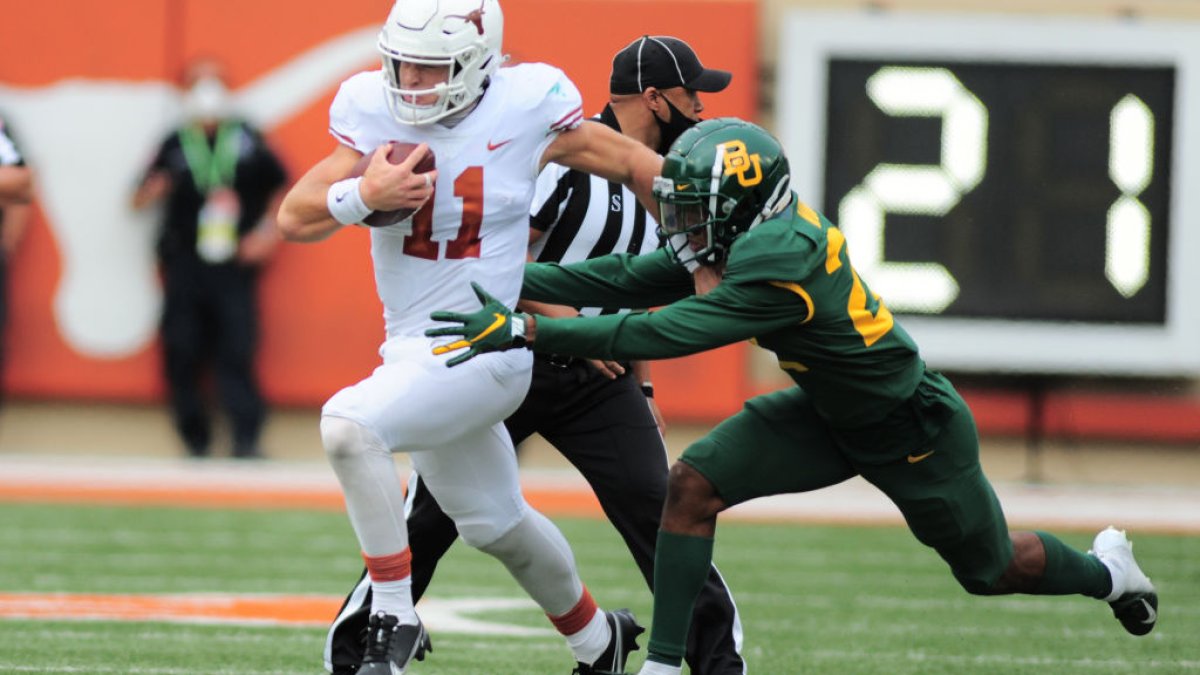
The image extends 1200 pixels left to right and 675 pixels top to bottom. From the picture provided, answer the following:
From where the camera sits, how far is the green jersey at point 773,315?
4070 millimetres

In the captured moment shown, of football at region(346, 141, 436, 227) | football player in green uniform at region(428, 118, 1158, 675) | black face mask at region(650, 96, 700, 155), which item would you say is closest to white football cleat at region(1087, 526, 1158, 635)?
football player in green uniform at region(428, 118, 1158, 675)

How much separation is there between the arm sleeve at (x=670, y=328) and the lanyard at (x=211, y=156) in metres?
6.55

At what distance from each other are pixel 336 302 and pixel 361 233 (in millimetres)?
415

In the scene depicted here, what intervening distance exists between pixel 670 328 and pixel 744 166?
0.40 m

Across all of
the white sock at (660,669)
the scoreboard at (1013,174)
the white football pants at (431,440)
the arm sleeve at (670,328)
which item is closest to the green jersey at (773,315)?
the arm sleeve at (670,328)

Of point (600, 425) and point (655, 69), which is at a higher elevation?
point (655, 69)

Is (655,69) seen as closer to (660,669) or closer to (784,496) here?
(660,669)

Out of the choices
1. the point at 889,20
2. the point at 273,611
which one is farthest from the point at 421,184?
the point at 889,20

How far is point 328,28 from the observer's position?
1066 centimetres

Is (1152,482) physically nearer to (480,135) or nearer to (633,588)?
(633,588)

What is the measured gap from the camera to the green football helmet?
4176mm

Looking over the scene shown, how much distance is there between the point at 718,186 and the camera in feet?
13.7

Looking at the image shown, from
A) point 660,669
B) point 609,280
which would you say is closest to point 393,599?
point 660,669

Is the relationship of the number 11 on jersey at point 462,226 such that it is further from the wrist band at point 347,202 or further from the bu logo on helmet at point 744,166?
the bu logo on helmet at point 744,166
